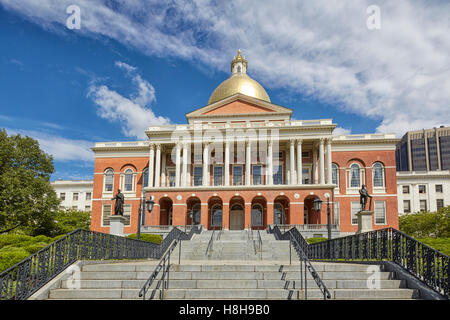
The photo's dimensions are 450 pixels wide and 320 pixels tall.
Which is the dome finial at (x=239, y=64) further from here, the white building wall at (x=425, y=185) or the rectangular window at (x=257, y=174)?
the white building wall at (x=425, y=185)

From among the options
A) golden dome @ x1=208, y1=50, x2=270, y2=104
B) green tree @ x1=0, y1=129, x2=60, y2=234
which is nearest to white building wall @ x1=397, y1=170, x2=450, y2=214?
golden dome @ x1=208, y1=50, x2=270, y2=104

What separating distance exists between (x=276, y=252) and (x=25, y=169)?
1220 inches

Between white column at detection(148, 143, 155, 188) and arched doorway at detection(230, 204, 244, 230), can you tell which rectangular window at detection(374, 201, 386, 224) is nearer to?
arched doorway at detection(230, 204, 244, 230)

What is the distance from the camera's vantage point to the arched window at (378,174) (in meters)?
48.1

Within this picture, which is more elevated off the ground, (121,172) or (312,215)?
(121,172)

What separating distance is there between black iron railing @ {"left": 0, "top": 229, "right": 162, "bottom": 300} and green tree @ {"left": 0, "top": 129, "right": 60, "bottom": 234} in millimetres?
27508

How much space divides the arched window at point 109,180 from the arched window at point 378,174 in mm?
32661

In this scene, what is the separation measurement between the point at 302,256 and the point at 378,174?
41.1m

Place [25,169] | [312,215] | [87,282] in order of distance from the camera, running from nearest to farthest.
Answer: [87,282]
[25,169]
[312,215]

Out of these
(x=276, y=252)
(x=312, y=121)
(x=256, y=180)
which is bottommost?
(x=276, y=252)
